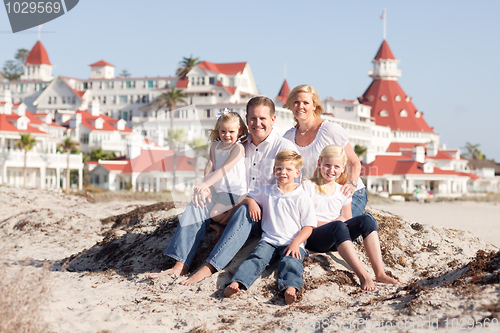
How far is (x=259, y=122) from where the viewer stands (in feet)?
18.9

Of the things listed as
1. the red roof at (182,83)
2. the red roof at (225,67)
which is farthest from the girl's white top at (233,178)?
the red roof at (182,83)

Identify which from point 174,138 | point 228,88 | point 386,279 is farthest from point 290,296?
point 228,88

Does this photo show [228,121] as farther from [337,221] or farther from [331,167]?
[337,221]

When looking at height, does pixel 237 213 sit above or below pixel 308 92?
below

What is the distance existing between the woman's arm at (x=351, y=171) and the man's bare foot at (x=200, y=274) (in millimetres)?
1726

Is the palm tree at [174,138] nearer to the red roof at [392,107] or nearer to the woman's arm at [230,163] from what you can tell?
the woman's arm at [230,163]

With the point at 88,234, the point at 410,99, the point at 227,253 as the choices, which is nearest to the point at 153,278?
the point at 227,253

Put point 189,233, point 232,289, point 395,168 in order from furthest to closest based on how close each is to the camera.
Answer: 1. point 395,168
2. point 189,233
3. point 232,289

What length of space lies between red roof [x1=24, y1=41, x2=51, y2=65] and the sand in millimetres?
87537

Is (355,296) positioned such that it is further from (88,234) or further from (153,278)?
(88,234)

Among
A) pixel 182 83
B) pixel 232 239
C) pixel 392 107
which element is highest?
pixel 182 83

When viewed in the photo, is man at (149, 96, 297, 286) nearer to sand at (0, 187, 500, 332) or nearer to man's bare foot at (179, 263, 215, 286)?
man's bare foot at (179, 263, 215, 286)

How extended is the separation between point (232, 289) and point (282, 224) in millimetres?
894

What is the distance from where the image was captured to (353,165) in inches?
236
